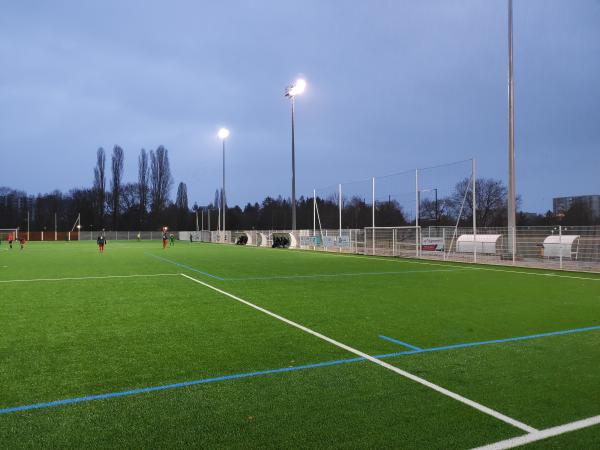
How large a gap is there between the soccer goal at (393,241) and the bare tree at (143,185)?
72.5 m

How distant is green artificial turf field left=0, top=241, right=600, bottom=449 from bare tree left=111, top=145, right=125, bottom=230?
86307 millimetres

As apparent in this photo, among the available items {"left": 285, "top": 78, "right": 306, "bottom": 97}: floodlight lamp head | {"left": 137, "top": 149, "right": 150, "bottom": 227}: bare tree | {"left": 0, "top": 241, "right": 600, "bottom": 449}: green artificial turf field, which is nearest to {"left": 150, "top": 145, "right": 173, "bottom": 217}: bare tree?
{"left": 137, "top": 149, "right": 150, "bottom": 227}: bare tree

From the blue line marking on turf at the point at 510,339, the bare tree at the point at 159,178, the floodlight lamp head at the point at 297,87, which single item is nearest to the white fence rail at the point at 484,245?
the blue line marking on turf at the point at 510,339

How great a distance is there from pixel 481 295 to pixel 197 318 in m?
6.14

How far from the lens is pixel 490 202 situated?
3922 centimetres

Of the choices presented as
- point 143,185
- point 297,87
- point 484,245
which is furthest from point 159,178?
point 484,245

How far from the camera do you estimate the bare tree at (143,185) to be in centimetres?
9131

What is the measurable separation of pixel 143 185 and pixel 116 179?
5.07 meters

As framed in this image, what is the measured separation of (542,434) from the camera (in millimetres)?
3273

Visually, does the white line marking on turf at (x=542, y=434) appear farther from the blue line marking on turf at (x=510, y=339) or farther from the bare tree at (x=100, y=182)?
the bare tree at (x=100, y=182)

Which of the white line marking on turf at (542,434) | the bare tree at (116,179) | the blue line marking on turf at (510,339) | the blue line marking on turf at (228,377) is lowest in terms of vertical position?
the white line marking on turf at (542,434)

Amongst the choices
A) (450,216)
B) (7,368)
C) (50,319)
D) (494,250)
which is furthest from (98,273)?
(450,216)

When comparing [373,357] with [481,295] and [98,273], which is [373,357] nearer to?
[481,295]

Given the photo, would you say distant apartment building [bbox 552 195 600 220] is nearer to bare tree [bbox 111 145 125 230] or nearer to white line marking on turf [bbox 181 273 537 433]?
white line marking on turf [bbox 181 273 537 433]
